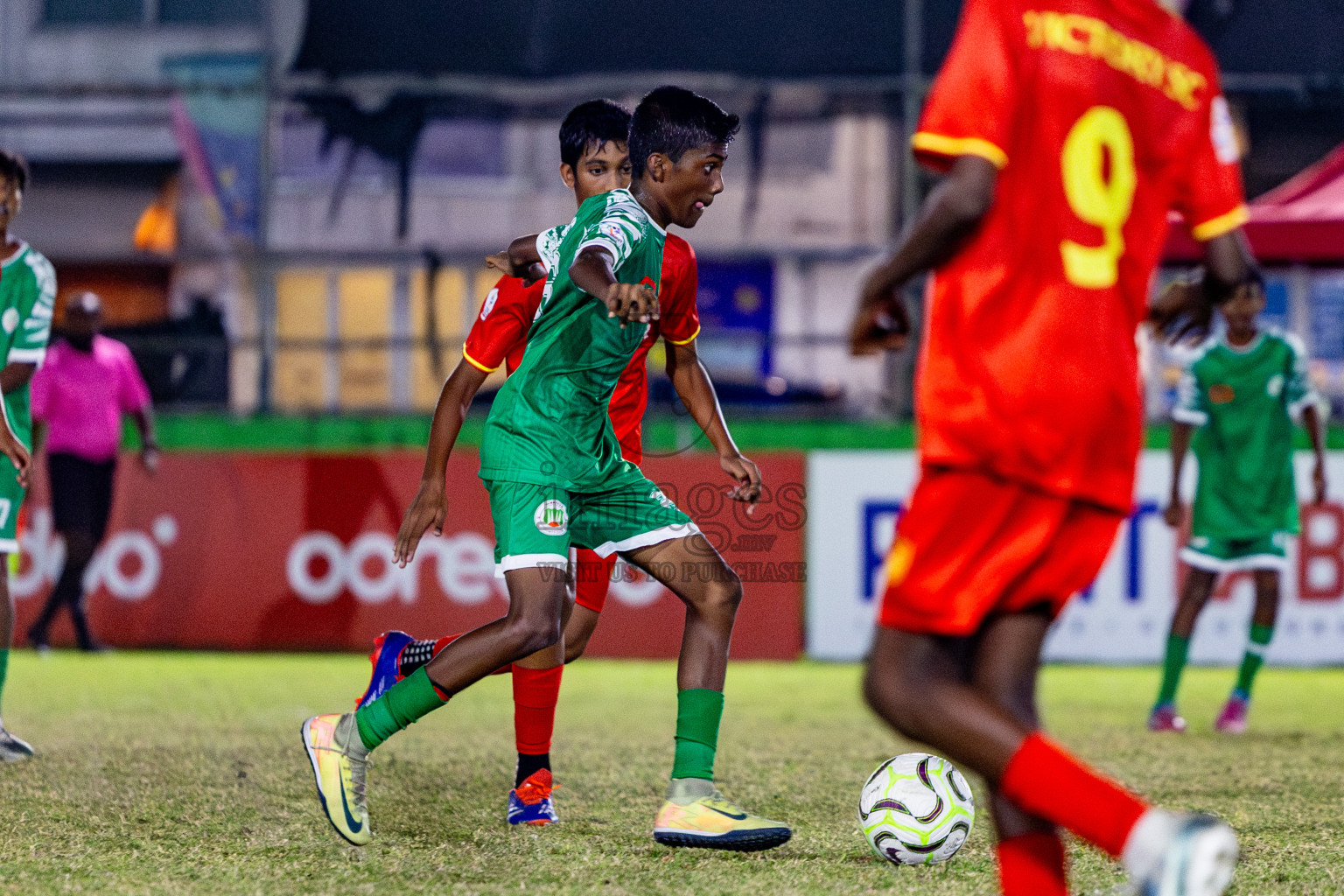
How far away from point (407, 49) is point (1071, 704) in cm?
1279

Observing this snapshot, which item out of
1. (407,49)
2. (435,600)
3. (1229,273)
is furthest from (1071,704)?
(407,49)

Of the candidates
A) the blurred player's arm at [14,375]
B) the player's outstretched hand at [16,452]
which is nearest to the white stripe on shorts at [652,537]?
the player's outstretched hand at [16,452]

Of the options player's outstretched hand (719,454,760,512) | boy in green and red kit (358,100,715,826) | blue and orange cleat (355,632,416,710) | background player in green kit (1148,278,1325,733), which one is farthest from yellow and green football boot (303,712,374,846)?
background player in green kit (1148,278,1325,733)

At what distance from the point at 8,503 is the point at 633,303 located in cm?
321

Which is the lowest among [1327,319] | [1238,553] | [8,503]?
[1238,553]

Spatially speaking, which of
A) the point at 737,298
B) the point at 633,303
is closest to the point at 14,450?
the point at 633,303

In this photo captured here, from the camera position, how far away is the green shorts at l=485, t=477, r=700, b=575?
3.86m

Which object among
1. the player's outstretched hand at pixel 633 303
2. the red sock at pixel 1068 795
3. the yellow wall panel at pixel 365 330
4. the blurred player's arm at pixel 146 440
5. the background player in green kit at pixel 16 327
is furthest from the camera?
the yellow wall panel at pixel 365 330

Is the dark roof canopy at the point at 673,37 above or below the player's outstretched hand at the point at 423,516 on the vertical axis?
above

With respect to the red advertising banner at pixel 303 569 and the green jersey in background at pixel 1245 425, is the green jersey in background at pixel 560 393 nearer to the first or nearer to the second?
the green jersey in background at pixel 1245 425

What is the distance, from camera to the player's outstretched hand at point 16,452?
4898 millimetres

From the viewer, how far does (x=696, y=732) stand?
12.9 feet

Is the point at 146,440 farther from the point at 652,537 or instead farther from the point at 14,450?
the point at 652,537

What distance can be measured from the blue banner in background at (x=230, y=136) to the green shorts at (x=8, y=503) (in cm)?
1263
